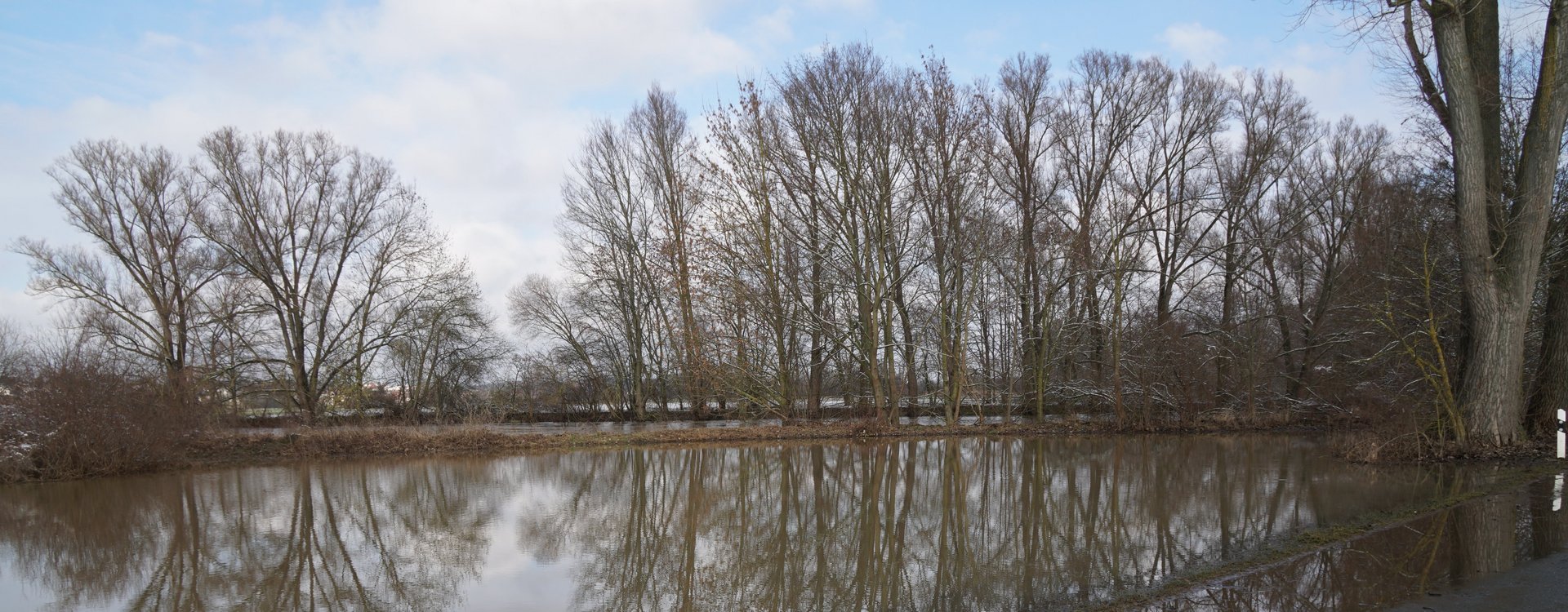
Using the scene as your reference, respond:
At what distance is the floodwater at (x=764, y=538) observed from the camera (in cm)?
690

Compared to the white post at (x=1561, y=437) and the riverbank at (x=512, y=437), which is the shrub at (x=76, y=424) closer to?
the riverbank at (x=512, y=437)

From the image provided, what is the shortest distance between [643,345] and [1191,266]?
20927 mm

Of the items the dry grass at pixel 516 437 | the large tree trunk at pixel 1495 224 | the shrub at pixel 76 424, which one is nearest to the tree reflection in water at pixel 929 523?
the large tree trunk at pixel 1495 224

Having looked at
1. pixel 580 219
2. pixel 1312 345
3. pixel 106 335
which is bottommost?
pixel 1312 345

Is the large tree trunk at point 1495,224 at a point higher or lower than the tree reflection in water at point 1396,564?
higher

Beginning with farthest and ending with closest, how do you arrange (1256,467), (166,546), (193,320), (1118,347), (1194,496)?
(193,320), (1118,347), (1256,467), (1194,496), (166,546)

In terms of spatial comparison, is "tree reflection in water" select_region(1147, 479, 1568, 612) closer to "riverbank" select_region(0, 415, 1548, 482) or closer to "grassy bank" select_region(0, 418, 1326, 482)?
"riverbank" select_region(0, 415, 1548, 482)

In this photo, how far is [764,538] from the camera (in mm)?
9477

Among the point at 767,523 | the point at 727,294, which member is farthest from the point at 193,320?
the point at 767,523

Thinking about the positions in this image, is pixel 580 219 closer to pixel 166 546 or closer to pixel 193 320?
pixel 193 320

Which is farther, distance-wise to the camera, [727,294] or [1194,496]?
[727,294]

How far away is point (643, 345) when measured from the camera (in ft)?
119

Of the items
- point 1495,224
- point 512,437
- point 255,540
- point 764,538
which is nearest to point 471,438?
point 512,437

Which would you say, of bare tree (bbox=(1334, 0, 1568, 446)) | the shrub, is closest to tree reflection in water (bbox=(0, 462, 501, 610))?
the shrub
